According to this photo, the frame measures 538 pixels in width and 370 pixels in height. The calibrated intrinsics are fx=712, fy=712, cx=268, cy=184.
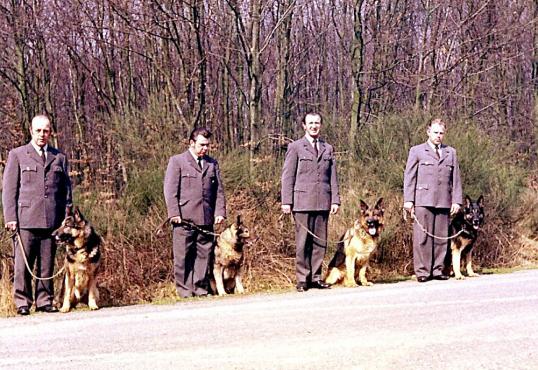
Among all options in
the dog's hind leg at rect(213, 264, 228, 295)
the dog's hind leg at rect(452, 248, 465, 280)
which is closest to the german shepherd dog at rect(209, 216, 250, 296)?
the dog's hind leg at rect(213, 264, 228, 295)

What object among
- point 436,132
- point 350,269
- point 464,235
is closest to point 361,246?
point 350,269

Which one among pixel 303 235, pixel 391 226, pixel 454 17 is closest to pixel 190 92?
pixel 391 226

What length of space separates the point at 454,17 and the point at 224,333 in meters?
16.4

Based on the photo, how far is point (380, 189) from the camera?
12750mm

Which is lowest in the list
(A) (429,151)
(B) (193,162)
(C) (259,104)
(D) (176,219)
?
(D) (176,219)

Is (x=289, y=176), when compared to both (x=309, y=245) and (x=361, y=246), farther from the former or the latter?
(x=361, y=246)

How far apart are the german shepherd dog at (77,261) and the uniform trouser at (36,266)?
0.53 ft

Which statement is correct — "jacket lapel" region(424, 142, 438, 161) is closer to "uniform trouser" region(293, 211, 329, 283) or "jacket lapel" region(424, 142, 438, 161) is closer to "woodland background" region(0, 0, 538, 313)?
"uniform trouser" region(293, 211, 329, 283)

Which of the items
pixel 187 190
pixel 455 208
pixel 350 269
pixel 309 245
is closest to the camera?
pixel 187 190

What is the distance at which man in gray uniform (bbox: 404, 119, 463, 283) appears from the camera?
9.92m

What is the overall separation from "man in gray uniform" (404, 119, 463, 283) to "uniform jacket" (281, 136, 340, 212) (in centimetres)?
148

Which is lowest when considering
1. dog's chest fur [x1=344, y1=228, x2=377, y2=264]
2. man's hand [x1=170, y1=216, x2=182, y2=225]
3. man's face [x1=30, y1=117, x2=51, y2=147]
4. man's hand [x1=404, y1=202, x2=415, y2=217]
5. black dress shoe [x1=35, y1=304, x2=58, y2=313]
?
black dress shoe [x1=35, y1=304, x2=58, y2=313]

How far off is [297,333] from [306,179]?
3.24 metres

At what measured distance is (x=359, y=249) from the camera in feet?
31.5
